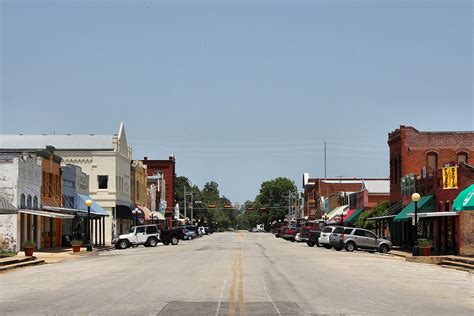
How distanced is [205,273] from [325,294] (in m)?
8.22

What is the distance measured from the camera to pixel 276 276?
26.0 meters

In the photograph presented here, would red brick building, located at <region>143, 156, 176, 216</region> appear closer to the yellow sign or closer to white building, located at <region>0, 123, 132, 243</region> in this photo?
white building, located at <region>0, 123, 132, 243</region>

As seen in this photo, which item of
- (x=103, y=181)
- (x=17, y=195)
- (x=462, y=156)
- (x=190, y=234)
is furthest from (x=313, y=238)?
(x=190, y=234)

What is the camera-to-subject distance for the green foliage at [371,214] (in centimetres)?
6631

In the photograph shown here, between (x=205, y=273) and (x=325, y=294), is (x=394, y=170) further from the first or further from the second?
(x=325, y=294)

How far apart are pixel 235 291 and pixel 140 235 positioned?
1686 inches

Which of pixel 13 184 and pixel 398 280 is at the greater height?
pixel 13 184

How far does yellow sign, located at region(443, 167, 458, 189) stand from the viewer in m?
45.4

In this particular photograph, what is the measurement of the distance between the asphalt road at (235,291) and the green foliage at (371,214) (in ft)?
116

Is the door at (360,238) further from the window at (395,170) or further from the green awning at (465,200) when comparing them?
the window at (395,170)

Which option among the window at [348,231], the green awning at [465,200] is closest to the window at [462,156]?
the window at [348,231]

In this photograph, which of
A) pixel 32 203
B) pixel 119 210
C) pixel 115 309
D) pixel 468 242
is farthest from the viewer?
pixel 119 210

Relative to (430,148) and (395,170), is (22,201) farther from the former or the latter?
(395,170)

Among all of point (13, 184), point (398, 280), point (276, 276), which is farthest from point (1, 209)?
point (398, 280)
